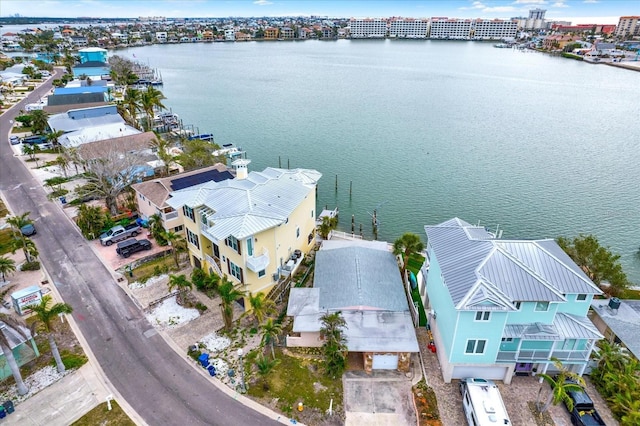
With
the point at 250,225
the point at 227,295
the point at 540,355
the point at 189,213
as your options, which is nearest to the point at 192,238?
the point at 189,213

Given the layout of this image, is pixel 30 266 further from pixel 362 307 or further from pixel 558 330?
pixel 558 330

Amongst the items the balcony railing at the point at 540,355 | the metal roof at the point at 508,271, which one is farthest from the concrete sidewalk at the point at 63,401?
the balcony railing at the point at 540,355

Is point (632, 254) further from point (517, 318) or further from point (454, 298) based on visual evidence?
point (454, 298)

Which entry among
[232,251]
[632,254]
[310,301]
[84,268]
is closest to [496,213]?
[632,254]

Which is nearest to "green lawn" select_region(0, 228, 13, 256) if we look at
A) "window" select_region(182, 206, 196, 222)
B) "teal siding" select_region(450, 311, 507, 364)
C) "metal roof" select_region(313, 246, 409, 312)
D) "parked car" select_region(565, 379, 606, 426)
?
"window" select_region(182, 206, 196, 222)

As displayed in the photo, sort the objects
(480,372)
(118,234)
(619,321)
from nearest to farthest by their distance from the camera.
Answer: (480,372) < (619,321) < (118,234)

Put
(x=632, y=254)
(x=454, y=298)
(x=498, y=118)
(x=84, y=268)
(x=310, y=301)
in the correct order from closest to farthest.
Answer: (x=454, y=298), (x=310, y=301), (x=84, y=268), (x=632, y=254), (x=498, y=118)
